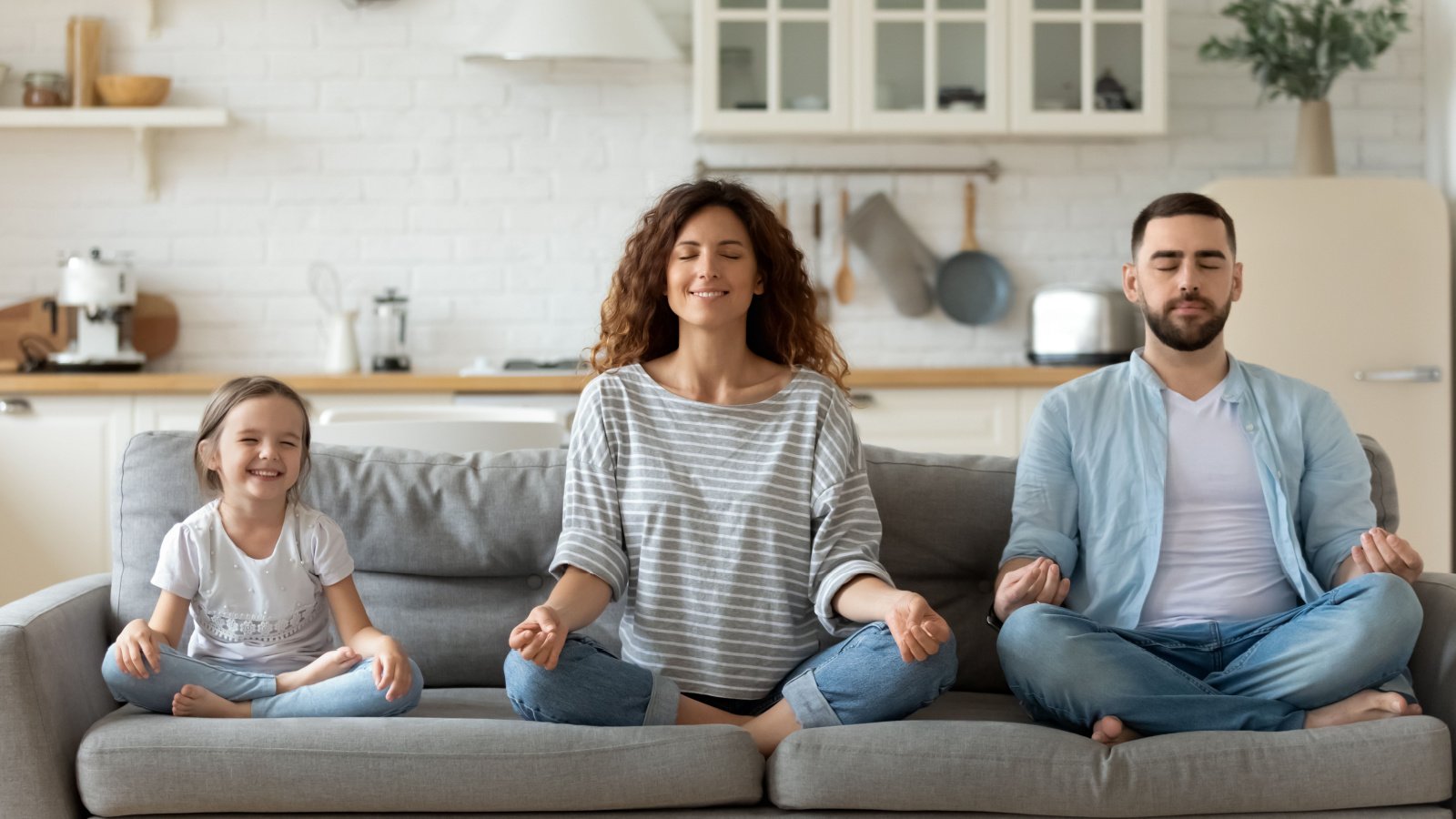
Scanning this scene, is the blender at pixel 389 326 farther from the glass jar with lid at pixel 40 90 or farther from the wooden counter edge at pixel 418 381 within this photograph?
the glass jar with lid at pixel 40 90

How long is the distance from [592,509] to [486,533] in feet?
0.87

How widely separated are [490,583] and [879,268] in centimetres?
255

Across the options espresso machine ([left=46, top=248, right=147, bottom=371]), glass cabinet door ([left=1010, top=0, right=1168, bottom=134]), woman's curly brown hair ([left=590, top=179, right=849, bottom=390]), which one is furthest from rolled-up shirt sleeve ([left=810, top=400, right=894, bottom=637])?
espresso machine ([left=46, top=248, right=147, bottom=371])

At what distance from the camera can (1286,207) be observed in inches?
161

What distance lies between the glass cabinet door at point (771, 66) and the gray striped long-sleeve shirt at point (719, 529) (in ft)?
7.50

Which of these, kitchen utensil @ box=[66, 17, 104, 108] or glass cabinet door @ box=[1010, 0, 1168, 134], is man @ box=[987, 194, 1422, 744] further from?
kitchen utensil @ box=[66, 17, 104, 108]

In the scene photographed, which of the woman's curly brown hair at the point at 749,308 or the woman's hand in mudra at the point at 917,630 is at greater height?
the woman's curly brown hair at the point at 749,308

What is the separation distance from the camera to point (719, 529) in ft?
6.75

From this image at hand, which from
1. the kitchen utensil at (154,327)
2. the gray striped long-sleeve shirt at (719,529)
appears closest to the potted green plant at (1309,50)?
the gray striped long-sleeve shirt at (719,529)

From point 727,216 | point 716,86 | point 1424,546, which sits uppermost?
point 716,86

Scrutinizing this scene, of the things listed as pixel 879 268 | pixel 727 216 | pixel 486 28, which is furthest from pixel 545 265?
pixel 727 216

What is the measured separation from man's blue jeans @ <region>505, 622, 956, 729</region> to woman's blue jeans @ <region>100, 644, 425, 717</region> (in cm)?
18

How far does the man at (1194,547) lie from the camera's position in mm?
1888

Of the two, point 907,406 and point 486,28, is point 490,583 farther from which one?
point 486,28
